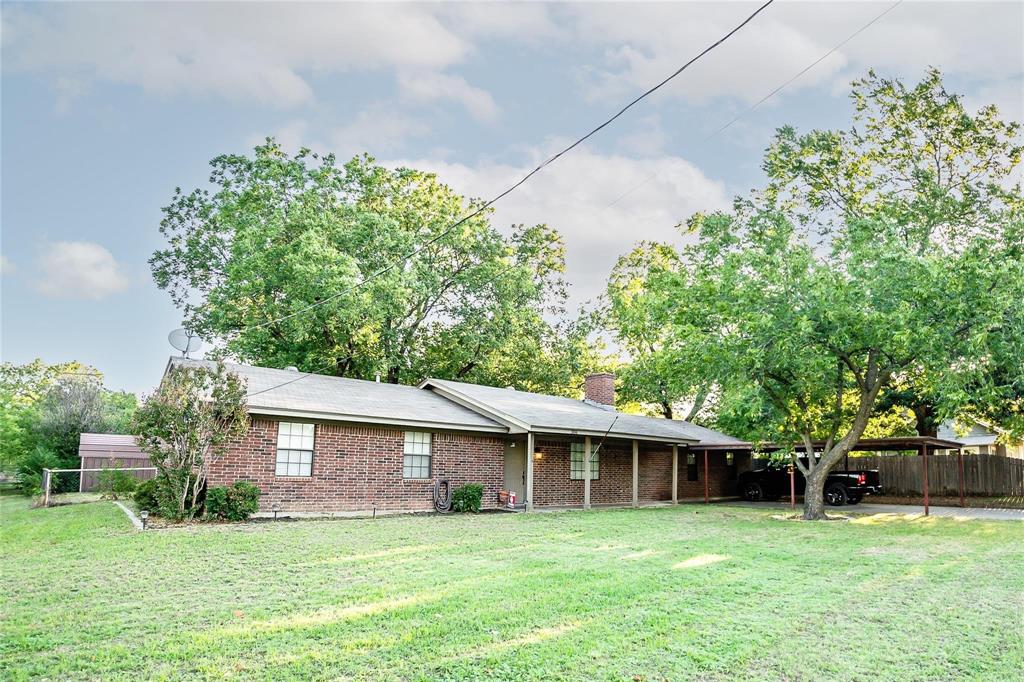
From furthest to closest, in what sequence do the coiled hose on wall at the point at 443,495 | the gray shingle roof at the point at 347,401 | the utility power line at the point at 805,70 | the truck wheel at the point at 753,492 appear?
the truck wheel at the point at 753,492, the coiled hose on wall at the point at 443,495, the gray shingle roof at the point at 347,401, the utility power line at the point at 805,70

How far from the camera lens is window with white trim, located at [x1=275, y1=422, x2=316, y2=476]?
571 inches

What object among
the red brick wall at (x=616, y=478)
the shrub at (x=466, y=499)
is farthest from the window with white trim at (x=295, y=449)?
the red brick wall at (x=616, y=478)

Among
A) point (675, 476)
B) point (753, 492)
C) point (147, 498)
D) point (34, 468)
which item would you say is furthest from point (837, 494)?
point (34, 468)

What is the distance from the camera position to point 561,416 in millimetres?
19516

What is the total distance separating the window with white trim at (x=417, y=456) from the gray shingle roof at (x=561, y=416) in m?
2.14

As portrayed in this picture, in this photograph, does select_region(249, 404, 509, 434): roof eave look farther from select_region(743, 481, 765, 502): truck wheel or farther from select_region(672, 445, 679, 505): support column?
select_region(743, 481, 765, 502): truck wheel

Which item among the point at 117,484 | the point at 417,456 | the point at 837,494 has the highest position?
the point at 417,456

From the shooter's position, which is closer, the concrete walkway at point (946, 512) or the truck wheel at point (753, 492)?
the concrete walkway at point (946, 512)

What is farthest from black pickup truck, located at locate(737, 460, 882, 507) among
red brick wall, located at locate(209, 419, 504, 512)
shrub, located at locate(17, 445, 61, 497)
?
shrub, located at locate(17, 445, 61, 497)

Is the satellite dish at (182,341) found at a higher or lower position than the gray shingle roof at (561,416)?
higher

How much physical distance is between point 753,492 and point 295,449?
17.2 m

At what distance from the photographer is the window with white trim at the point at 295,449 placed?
14.5 meters

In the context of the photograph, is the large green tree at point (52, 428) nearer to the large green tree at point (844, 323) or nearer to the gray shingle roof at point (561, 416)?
the gray shingle roof at point (561, 416)

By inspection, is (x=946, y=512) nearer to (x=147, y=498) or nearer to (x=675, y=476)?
(x=675, y=476)
